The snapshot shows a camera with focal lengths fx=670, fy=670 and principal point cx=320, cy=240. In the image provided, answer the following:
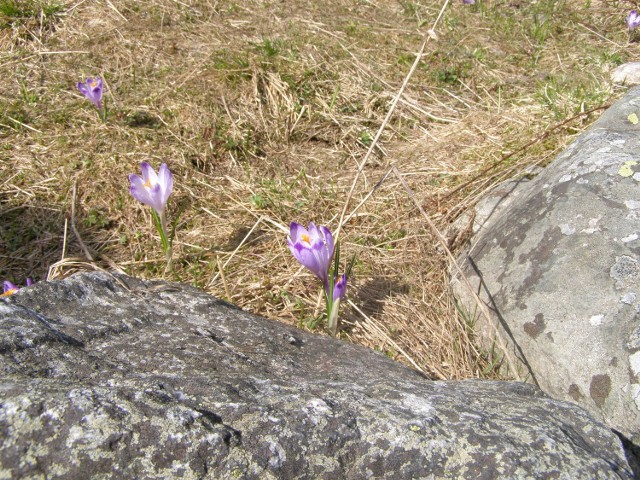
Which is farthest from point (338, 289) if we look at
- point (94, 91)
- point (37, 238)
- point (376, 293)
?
point (94, 91)

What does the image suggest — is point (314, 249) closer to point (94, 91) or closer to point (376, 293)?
point (376, 293)

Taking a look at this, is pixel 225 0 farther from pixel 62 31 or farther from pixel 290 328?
pixel 290 328

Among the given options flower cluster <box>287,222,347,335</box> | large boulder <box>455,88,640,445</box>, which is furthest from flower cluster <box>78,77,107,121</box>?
large boulder <box>455,88,640,445</box>

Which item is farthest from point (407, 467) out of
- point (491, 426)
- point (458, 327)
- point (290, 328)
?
point (458, 327)

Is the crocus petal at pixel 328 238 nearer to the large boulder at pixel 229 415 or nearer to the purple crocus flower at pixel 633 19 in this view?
the large boulder at pixel 229 415

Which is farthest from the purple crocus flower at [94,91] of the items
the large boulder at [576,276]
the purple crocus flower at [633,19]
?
the purple crocus flower at [633,19]

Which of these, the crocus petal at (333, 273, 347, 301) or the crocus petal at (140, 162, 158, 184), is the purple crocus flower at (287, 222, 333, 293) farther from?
the crocus petal at (140, 162, 158, 184)
